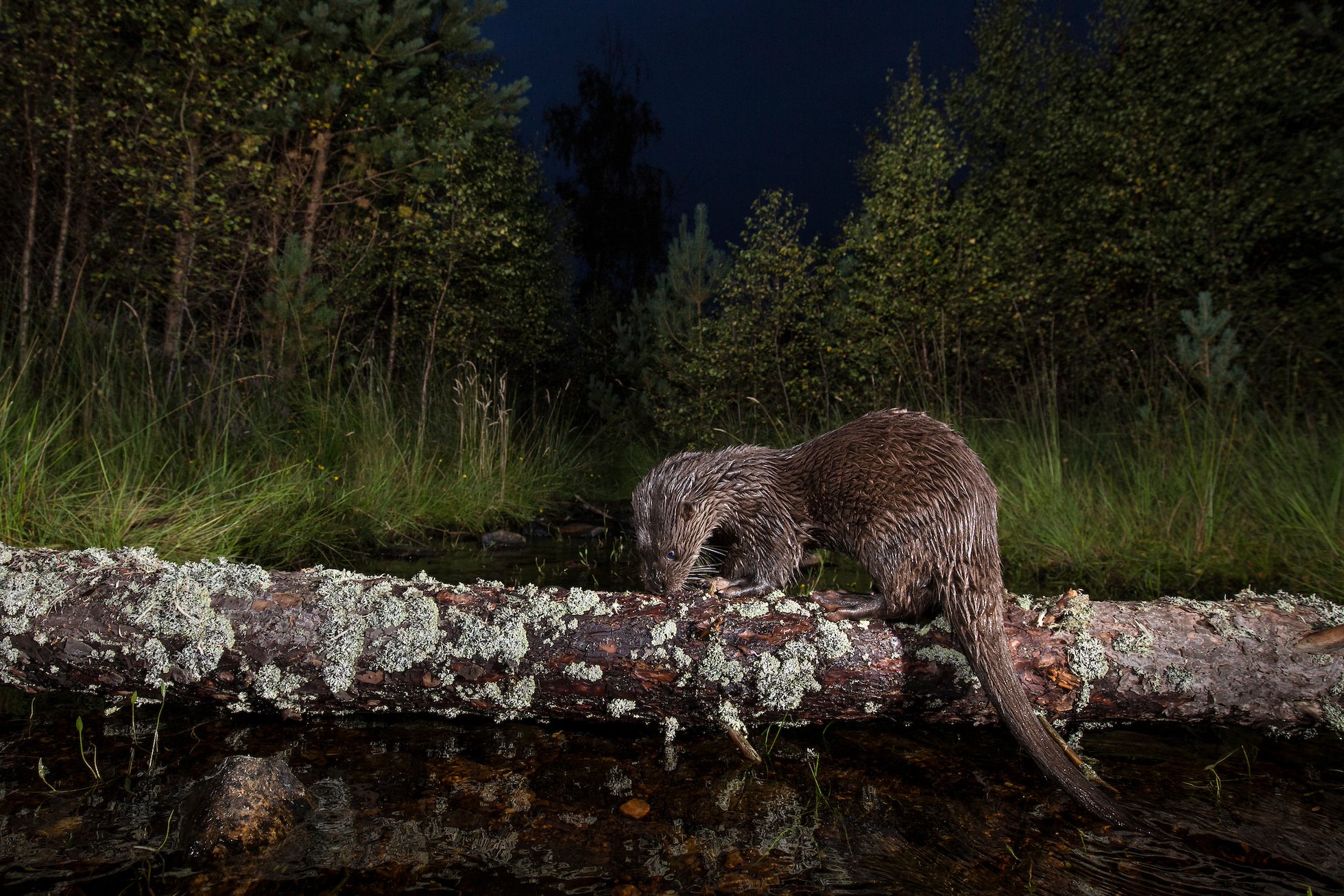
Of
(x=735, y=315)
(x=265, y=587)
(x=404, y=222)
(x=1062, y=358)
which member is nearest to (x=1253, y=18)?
(x=1062, y=358)

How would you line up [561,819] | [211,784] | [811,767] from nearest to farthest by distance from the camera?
[211,784] → [561,819] → [811,767]

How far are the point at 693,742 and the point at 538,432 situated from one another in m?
7.87

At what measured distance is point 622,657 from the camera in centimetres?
235

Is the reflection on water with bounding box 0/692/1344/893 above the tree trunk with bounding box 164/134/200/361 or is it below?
below

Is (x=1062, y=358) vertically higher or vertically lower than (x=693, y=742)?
higher

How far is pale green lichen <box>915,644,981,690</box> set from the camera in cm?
230

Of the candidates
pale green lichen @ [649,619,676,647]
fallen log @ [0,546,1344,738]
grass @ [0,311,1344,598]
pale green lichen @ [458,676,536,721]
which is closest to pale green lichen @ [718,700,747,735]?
fallen log @ [0,546,1344,738]

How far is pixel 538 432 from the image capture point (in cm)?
995

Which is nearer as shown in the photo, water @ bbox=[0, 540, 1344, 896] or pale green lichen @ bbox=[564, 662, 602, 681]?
water @ bbox=[0, 540, 1344, 896]

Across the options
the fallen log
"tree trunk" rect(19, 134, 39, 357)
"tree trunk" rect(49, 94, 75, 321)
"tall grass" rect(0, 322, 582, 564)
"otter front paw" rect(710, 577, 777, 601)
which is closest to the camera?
the fallen log

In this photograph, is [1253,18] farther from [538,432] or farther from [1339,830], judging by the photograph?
[1339,830]

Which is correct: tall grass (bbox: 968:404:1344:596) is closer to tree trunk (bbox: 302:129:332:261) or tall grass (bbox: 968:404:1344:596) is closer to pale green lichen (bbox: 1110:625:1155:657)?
pale green lichen (bbox: 1110:625:1155:657)

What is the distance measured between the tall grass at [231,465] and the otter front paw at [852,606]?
329 centimetres

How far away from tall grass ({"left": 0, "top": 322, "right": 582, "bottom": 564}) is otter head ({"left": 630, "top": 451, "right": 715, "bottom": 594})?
240cm
